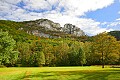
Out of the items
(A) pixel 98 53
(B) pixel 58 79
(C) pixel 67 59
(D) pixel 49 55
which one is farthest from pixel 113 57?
(D) pixel 49 55

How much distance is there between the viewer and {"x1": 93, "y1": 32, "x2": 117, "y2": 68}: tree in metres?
71.2

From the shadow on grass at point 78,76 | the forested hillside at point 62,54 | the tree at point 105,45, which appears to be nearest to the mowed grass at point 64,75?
the shadow on grass at point 78,76

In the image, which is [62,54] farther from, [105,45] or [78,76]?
[78,76]

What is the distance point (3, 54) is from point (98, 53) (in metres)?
28.5

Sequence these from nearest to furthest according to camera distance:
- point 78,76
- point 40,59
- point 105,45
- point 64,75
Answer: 1. point 78,76
2. point 64,75
3. point 105,45
4. point 40,59

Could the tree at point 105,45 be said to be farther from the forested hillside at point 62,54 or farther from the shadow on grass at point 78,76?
the shadow on grass at point 78,76

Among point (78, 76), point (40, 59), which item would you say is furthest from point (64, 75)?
point (40, 59)

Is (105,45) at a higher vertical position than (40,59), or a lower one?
Result: higher

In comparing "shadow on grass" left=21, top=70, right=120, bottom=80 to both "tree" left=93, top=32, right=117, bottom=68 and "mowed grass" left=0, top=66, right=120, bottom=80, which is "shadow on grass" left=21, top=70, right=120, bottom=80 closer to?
"mowed grass" left=0, top=66, right=120, bottom=80

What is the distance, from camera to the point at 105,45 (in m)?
71.3

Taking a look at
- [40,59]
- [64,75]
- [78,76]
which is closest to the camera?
[78,76]

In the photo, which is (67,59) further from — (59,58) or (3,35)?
(3,35)

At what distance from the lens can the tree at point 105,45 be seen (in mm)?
71250

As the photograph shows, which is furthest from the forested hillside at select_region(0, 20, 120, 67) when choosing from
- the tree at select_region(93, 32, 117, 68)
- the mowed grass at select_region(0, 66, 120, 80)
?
the mowed grass at select_region(0, 66, 120, 80)
